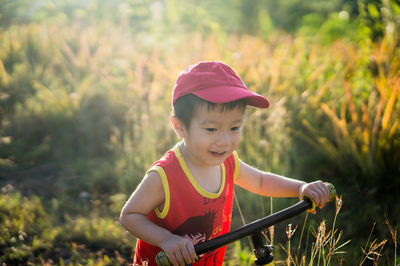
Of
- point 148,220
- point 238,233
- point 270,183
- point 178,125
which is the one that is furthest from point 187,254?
point 270,183

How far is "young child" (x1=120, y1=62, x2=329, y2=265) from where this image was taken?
5.60ft

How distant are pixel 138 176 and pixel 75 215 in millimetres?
701

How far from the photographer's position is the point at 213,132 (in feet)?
5.72

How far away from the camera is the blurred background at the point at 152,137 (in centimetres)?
297

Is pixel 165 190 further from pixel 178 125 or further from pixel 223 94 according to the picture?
pixel 223 94

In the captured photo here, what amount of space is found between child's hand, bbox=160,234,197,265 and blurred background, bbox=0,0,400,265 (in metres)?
0.70

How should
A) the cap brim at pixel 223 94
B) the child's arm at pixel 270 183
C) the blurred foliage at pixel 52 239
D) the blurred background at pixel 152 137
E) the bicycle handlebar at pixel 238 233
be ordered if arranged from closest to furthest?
the bicycle handlebar at pixel 238 233, the cap brim at pixel 223 94, the child's arm at pixel 270 183, the blurred foliage at pixel 52 239, the blurred background at pixel 152 137

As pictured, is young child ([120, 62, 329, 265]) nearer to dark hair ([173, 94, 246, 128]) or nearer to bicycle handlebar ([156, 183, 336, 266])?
dark hair ([173, 94, 246, 128])

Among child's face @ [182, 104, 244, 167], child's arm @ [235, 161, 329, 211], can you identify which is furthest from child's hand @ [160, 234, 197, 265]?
child's arm @ [235, 161, 329, 211]

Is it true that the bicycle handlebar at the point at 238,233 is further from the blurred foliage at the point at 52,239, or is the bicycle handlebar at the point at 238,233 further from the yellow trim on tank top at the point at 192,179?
the blurred foliage at the point at 52,239

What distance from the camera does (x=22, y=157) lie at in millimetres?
4402

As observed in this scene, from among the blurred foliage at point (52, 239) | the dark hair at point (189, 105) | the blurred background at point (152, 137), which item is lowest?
the blurred foliage at point (52, 239)

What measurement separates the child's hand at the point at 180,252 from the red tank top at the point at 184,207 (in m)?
0.30

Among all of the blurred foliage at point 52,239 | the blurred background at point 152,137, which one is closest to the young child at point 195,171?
the blurred background at point 152,137
